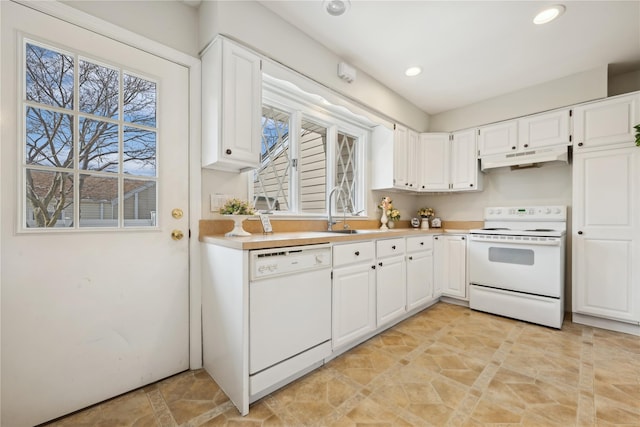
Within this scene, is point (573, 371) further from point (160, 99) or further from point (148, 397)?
point (160, 99)

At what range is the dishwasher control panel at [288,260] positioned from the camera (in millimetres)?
1570

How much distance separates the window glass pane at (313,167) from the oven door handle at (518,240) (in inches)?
71.2

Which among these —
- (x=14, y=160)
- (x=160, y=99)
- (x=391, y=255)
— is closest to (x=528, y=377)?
(x=391, y=255)

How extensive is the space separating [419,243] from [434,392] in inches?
62.8

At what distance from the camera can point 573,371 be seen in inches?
75.5

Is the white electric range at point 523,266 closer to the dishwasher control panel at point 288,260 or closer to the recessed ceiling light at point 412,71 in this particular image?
the recessed ceiling light at point 412,71

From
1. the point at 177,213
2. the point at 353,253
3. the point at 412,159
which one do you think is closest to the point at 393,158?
the point at 412,159

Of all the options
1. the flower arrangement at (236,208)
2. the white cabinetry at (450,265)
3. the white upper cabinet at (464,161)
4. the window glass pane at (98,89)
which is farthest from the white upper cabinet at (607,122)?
the window glass pane at (98,89)

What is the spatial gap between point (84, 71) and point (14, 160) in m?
0.61

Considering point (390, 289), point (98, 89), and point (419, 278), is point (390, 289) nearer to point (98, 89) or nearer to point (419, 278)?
point (419, 278)

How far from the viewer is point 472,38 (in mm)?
2375

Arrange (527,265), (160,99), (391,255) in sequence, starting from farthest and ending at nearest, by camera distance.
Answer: (527,265) → (391,255) → (160,99)

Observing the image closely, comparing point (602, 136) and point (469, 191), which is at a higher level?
point (602, 136)

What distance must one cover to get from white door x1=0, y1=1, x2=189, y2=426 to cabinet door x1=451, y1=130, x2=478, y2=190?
326 centimetres
